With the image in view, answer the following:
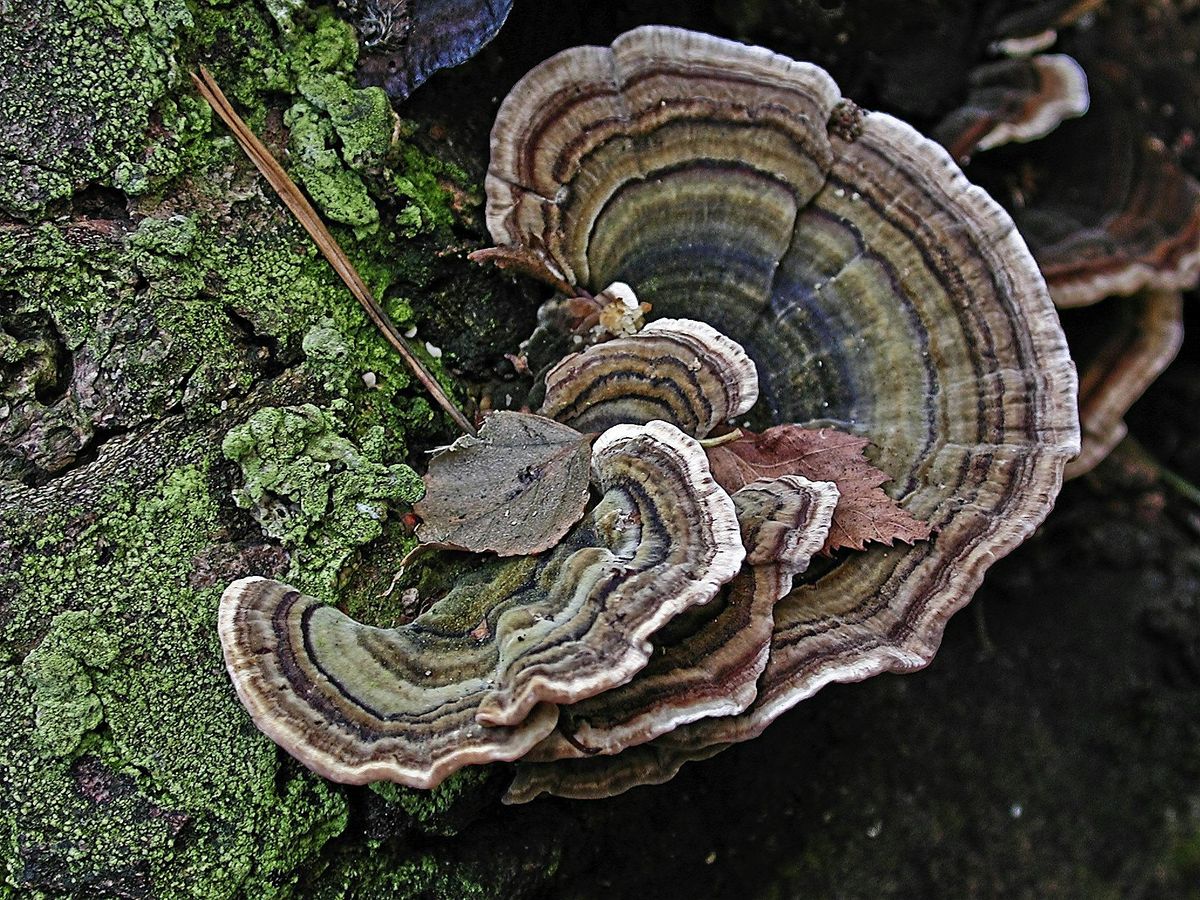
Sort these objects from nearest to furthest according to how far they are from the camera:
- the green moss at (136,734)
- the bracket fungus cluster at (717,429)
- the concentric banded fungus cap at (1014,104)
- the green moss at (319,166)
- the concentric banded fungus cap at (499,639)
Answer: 1. the concentric banded fungus cap at (499,639)
2. the bracket fungus cluster at (717,429)
3. the green moss at (136,734)
4. the green moss at (319,166)
5. the concentric banded fungus cap at (1014,104)

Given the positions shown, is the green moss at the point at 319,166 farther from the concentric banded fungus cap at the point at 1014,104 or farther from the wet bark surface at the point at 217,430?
the concentric banded fungus cap at the point at 1014,104

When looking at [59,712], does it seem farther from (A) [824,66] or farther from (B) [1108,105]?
→ (B) [1108,105]

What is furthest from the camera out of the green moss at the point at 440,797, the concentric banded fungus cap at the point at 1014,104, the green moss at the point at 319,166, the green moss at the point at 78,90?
the concentric banded fungus cap at the point at 1014,104

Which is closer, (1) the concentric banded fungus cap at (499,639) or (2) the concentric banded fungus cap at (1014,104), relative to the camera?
(1) the concentric banded fungus cap at (499,639)

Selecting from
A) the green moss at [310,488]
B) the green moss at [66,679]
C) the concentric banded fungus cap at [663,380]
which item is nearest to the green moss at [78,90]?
the green moss at [310,488]

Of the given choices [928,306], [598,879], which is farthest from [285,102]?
[598,879]

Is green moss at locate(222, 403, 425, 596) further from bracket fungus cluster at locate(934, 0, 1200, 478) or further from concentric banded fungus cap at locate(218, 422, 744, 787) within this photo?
bracket fungus cluster at locate(934, 0, 1200, 478)
